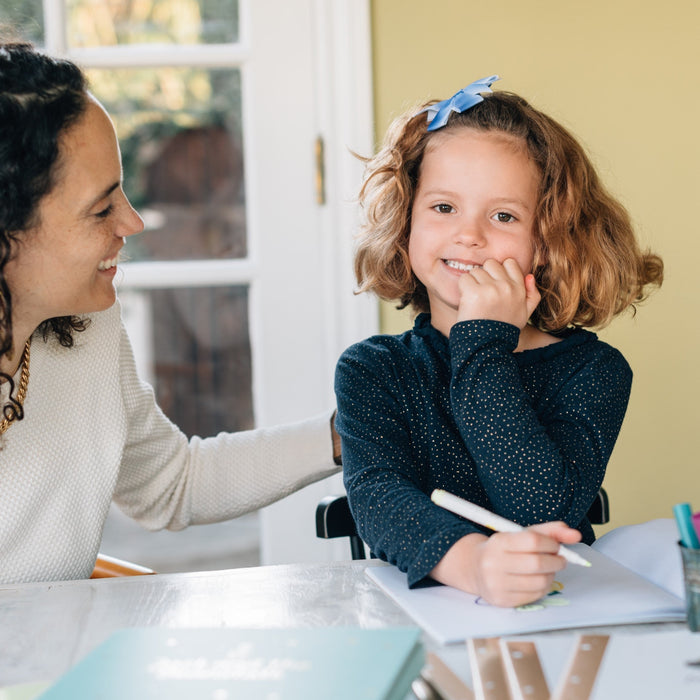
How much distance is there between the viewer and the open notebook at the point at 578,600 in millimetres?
792

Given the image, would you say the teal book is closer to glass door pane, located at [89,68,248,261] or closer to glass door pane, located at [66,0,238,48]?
glass door pane, located at [89,68,248,261]

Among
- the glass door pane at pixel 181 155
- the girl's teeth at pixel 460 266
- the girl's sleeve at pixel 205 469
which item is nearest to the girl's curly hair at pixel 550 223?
the girl's teeth at pixel 460 266

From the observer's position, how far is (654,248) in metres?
1.87

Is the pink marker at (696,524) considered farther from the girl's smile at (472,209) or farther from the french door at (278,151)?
the french door at (278,151)

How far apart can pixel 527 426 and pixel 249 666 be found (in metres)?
0.54

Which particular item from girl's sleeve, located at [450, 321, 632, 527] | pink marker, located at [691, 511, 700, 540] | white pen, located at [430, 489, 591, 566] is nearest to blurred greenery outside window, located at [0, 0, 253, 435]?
girl's sleeve, located at [450, 321, 632, 527]

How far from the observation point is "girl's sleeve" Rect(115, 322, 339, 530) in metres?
1.42

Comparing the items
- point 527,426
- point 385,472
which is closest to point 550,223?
point 527,426

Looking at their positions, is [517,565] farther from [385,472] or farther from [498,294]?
[498,294]

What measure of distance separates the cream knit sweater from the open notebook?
0.49 metres

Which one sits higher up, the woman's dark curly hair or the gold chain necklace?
the woman's dark curly hair

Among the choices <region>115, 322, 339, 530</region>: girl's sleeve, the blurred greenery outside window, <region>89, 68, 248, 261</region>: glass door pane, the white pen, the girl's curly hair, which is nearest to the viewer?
the white pen

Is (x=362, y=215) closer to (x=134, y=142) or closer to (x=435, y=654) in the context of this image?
(x=435, y=654)

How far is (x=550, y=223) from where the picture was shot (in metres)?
1.26
